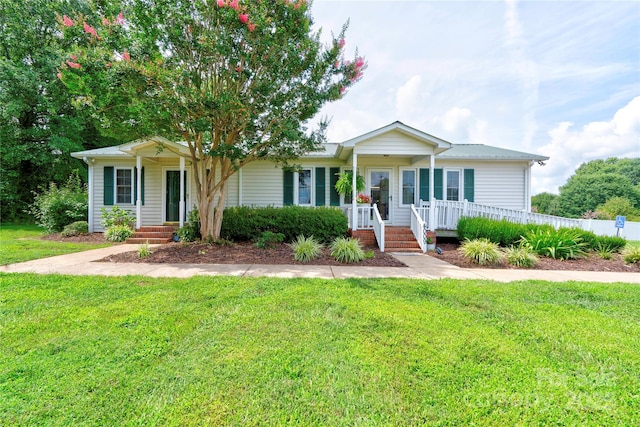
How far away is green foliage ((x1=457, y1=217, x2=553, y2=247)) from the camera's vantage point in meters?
7.72

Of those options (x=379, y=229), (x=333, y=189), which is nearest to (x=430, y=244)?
(x=379, y=229)

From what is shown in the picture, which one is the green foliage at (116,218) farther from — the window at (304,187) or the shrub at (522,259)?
the shrub at (522,259)

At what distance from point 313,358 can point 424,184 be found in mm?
9667

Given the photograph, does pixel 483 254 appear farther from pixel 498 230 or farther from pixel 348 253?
pixel 348 253

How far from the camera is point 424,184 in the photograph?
1051 cm

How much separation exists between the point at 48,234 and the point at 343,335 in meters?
13.3

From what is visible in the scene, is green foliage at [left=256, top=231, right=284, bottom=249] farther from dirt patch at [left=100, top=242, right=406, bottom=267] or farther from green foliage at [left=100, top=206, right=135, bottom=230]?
green foliage at [left=100, top=206, right=135, bottom=230]

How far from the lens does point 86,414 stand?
156 cm

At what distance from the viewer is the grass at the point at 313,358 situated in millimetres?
1628

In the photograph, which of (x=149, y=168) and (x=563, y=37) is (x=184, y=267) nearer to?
(x=149, y=168)

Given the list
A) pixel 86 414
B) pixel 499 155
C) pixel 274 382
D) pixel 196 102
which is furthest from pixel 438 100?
pixel 86 414

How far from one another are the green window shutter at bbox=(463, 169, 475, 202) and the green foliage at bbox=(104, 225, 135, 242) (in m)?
12.7

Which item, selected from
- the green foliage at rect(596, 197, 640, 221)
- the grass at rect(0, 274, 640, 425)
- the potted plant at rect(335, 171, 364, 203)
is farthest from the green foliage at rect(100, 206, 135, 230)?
the green foliage at rect(596, 197, 640, 221)

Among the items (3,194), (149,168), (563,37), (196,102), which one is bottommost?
(3,194)
